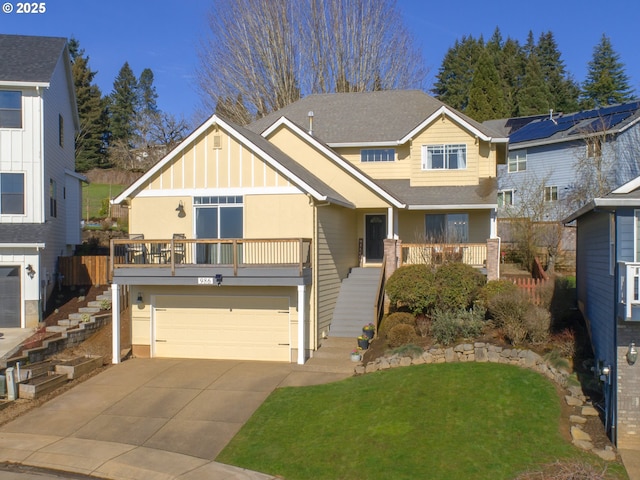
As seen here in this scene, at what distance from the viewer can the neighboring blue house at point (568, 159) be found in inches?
1281

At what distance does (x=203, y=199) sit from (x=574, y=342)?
11215 millimetres

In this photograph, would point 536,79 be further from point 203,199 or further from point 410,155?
point 203,199

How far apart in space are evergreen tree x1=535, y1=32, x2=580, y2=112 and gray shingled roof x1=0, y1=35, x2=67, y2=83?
47102mm

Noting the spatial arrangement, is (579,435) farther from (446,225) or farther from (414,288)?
(446,225)

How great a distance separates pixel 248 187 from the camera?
18547 millimetres

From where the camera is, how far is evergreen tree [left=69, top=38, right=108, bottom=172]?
55969 mm

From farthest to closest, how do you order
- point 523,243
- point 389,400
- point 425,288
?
1. point 523,243
2. point 425,288
3. point 389,400

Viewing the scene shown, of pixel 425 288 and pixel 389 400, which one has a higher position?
pixel 425 288

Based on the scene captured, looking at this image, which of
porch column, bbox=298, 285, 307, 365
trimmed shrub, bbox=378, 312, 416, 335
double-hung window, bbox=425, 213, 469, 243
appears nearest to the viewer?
porch column, bbox=298, 285, 307, 365

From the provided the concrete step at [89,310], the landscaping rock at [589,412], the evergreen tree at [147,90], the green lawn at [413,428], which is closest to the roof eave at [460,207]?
the green lawn at [413,428]

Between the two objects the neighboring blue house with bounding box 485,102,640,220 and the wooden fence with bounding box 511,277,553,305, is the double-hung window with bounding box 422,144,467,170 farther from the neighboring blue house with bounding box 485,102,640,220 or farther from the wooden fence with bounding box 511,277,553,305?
the neighboring blue house with bounding box 485,102,640,220

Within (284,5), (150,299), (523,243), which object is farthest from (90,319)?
(284,5)

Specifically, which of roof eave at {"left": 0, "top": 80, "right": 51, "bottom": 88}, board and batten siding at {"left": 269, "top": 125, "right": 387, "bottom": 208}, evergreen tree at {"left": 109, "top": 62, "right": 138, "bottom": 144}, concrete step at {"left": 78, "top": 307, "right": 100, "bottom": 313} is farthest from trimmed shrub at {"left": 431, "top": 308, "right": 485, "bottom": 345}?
evergreen tree at {"left": 109, "top": 62, "right": 138, "bottom": 144}

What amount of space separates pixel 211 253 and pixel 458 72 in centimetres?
5011
